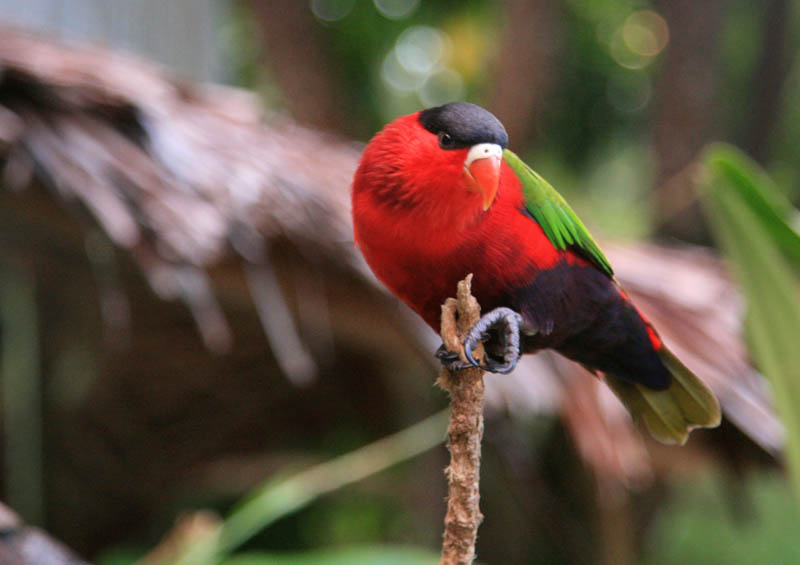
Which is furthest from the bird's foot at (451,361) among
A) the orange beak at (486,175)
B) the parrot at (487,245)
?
the orange beak at (486,175)

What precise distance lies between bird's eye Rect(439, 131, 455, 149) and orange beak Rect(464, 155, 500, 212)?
0.02 meters

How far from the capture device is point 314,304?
194cm

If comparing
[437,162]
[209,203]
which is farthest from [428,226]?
[209,203]

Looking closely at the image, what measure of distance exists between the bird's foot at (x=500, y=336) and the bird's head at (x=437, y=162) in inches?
2.6

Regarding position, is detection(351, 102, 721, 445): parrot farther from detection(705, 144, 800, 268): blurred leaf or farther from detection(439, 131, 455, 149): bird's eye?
detection(705, 144, 800, 268): blurred leaf

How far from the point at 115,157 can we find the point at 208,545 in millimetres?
787

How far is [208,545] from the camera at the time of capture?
1141mm

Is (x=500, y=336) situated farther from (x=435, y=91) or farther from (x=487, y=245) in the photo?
(x=435, y=91)

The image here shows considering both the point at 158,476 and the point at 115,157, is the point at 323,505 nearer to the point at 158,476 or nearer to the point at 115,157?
the point at 158,476

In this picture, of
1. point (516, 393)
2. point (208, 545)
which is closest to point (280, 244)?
point (516, 393)

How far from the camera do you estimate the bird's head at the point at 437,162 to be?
0.41 metres

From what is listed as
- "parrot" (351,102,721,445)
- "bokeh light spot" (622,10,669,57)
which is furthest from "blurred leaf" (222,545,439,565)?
"bokeh light spot" (622,10,669,57)

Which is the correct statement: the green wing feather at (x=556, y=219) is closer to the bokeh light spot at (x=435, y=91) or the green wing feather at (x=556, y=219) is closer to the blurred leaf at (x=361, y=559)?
the bokeh light spot at (x=435, y=91)

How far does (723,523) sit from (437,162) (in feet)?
15.1
